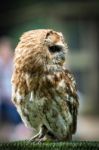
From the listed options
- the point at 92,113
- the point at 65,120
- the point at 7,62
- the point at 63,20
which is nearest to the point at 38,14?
the point at 63,20

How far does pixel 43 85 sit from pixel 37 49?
1.42 feet

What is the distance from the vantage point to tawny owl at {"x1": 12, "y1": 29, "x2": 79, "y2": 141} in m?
11.0

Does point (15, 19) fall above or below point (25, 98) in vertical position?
above

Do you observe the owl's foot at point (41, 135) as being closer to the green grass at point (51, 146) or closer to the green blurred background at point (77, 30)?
the green grass at point (51, 146)

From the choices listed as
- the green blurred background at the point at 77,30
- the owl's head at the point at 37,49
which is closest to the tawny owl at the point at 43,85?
the owl's head at the point at 37,49

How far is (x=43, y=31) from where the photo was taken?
1096cm

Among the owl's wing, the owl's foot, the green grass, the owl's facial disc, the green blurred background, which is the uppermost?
the green blurred background

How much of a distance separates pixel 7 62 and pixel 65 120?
24.4 ft

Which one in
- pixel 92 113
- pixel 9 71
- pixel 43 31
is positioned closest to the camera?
pixel 43 31

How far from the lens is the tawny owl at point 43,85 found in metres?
11.0

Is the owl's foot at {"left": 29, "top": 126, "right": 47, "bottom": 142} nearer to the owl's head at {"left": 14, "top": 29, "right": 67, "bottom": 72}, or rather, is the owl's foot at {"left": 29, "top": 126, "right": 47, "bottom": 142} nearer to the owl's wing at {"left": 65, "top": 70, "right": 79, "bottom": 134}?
the owl's wing at {"left": 65, "top": 70, "right": 79, "bottom": 134}

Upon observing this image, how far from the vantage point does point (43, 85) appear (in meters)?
11.3

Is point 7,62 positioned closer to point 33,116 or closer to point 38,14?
point 33,116

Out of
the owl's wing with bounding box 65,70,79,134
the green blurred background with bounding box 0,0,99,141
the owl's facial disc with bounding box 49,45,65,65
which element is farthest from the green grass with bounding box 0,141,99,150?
the green blurred background with bounding box 0,0,99,141
